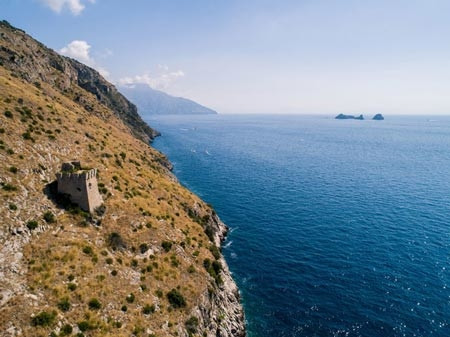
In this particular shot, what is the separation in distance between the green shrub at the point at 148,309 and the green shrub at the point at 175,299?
3.68 m

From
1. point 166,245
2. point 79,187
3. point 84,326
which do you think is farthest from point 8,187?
point 166,245

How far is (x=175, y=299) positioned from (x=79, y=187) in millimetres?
24994

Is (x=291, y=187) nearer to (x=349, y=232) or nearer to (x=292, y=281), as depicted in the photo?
(x=349, y=232)

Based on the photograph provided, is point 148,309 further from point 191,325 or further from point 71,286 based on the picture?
point 71,286

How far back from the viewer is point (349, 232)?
83312mm

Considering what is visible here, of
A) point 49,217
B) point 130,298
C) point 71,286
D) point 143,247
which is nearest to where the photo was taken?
point 71,286

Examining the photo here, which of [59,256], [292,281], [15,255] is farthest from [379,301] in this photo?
[15,255]

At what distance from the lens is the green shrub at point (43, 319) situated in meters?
33.5

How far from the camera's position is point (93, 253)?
4675cm

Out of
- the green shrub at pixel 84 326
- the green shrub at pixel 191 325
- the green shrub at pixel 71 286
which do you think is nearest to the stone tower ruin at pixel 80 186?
the green shrub at pixel 71 286

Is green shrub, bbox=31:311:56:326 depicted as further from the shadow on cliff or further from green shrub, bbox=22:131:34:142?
green shrub, bbox=22:131:34:142

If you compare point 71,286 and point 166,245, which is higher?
point 71,286

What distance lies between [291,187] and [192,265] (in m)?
73.9

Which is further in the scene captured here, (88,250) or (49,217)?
(49,217)
